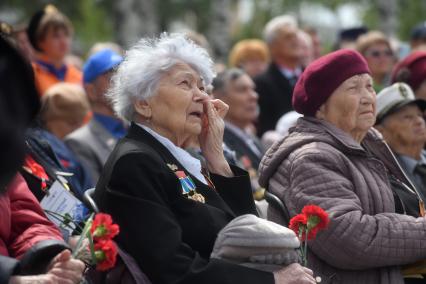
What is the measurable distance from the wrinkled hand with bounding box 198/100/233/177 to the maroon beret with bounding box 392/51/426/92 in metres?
2.97

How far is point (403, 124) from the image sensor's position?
6836 mm

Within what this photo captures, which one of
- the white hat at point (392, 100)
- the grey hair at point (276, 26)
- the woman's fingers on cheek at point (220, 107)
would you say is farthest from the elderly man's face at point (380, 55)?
the woman's fingers on cheek at point (220, 107)

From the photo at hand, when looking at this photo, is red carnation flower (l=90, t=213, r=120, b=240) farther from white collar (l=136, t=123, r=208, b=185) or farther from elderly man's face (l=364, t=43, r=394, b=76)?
elderly man's face (l=364, t=43, r=394, b=76)

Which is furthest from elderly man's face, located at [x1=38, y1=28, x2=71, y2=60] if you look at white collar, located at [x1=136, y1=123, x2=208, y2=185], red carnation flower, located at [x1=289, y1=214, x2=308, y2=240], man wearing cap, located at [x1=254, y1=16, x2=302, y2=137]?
red carnation flower, located at [x1=289, y1=214, x2=308, y2=240]

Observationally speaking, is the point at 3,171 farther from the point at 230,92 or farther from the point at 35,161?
the point at 230,92

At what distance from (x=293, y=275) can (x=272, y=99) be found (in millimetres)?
5295

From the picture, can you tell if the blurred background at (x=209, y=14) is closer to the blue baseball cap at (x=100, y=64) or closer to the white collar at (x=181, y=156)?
the blue baseball cap at (x=100, y=64)

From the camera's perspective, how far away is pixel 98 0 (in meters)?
32.5

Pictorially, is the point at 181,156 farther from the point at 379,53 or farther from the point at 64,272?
the point at 379,53

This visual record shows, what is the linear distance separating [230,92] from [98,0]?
24.7m

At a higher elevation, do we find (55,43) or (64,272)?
(64,272)

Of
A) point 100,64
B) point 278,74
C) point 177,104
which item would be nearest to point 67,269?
point 177,104

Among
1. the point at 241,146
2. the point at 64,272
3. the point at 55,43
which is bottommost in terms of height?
the point at 241,146

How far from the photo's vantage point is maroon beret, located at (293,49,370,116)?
5770 mm
